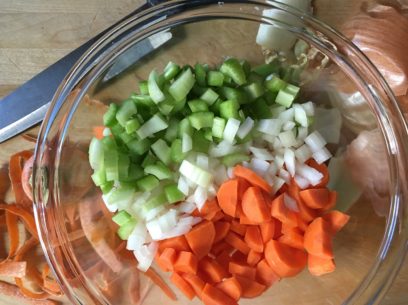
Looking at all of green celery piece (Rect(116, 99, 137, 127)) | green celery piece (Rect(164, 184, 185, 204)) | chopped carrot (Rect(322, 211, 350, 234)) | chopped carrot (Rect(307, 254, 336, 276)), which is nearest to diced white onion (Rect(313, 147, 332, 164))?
chopped carrot (Rect(322, 211, 350, 234))

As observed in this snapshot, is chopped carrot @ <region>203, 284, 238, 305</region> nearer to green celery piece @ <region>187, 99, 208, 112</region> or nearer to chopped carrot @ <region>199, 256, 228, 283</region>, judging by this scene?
chopped carrot @ <region>199, 256, 228, 283</region>

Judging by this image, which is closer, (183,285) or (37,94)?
(183,285)

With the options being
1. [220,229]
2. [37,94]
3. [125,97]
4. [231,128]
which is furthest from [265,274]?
[37,94]

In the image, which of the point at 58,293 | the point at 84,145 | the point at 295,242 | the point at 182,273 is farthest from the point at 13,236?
the point at 295,242

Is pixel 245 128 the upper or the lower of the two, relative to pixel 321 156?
upper

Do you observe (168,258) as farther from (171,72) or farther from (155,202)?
(171,72)

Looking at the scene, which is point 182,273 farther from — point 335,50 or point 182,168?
point 335,50

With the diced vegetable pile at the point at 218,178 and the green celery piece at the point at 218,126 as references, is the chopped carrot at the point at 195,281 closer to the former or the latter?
the diced vegetable pile at the point at 218,178
